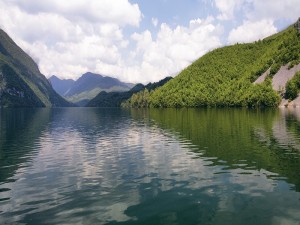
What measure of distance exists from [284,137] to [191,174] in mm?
35010

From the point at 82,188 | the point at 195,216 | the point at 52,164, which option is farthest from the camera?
the point at 52,164

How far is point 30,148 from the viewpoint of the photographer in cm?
5728

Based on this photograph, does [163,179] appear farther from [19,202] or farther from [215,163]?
[19,202]

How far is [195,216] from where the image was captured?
2373 centimetres

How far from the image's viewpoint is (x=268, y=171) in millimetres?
36438

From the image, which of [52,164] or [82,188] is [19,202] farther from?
[52,164]

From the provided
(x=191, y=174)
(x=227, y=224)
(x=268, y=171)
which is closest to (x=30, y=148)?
(x=191, y=174)

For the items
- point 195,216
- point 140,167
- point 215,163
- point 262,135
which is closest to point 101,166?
point 140,167

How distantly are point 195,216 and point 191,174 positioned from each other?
12.4 meters

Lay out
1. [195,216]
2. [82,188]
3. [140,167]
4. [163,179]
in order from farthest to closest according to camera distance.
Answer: [140,167]
[163,179]
[82,188]
[195,216]

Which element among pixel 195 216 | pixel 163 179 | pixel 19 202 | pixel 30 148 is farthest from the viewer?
pixel 30 148

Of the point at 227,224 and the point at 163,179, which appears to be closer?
the point at 227,224

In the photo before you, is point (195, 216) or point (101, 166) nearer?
point (195, 216)

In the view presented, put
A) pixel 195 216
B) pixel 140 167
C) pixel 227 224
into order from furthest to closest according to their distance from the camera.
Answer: pixel 140 167
pixel 195 216
pixel 227 224
